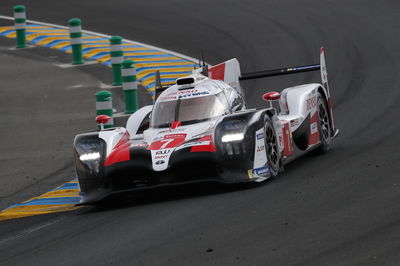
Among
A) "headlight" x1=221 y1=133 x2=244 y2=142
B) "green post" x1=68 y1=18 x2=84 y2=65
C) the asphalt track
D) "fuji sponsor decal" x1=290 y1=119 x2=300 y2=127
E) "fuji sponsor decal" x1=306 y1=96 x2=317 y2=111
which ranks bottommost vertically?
the asphalt track

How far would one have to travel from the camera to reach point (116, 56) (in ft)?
67.5

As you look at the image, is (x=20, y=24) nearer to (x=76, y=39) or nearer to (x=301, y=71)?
(x=76, y=39)

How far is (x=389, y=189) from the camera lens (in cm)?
1066

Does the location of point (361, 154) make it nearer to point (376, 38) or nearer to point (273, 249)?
point (273, 249)

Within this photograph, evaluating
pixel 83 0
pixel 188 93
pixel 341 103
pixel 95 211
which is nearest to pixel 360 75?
pixel 341 103

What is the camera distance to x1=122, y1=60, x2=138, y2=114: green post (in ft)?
58.9

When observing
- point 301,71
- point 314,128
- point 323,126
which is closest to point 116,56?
point 301,71

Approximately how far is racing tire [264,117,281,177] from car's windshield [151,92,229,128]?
67 cm

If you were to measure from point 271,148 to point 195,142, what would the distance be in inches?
42.8

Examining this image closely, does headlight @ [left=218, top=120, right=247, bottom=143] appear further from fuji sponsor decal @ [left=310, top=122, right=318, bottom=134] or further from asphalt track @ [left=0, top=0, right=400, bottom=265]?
fuji sponsor decal @ [left=310, top=122, right=318, bottom=134]

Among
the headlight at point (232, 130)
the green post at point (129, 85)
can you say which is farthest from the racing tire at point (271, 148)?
the green post at point (129, 85)

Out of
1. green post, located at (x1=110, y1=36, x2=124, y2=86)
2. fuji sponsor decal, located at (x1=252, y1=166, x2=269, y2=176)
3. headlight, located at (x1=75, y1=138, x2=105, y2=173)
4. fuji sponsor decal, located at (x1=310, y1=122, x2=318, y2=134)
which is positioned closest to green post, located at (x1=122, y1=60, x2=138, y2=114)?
green post, located at (x1=110, y1=36, x2=124, y2=86)

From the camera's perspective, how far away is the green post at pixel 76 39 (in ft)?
73.8

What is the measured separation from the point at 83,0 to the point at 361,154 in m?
19.6
